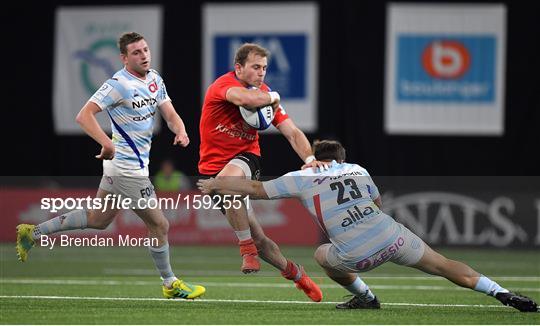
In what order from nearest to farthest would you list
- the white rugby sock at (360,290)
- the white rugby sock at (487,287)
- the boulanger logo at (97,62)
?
the white rugby sock at (487,287) → the white rugby sock at (360,290) → the boulanger logo at (97,62)

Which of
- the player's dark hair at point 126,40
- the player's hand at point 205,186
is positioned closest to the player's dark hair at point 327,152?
the player's hand at point 205,186

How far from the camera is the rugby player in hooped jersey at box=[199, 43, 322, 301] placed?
33.5ft

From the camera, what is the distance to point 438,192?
20.9 meters

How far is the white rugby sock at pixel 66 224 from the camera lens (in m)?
10.6

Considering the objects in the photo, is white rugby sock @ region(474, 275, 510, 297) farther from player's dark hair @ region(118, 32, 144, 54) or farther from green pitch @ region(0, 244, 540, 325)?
player's dark hair @ region(118, 32, 144, 54)

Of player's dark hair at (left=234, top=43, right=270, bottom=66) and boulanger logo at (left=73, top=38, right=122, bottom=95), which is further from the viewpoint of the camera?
boulanger logo at (left=73, top=38, right=122, bottom=95)

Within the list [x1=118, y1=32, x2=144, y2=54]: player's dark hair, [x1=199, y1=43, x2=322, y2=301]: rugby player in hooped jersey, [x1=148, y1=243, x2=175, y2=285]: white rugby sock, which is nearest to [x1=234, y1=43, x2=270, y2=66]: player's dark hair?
[x1=199, y1=43, x2=322, y2=301]: rugby player in hooped jersey

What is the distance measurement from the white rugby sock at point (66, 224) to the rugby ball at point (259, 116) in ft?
5.67

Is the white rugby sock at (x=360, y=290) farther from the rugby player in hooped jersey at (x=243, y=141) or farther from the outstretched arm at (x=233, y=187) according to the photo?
the outstretched arm at (x=233, y=187)

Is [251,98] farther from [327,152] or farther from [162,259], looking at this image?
[162,259]

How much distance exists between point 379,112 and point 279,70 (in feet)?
7.83

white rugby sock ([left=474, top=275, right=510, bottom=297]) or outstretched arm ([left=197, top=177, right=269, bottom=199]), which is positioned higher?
outstretched arm ([left=197, top=177, right=269, bottom=199])

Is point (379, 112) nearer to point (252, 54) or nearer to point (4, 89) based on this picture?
point (4, 89)

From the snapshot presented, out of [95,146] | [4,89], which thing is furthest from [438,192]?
[4,89]
